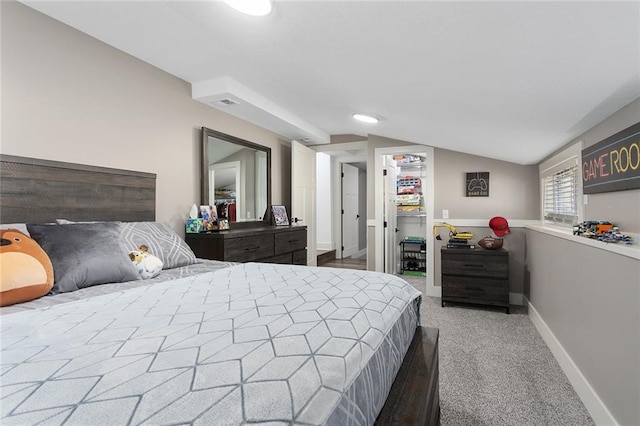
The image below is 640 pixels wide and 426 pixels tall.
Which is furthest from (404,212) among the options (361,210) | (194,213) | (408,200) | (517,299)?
(194,213)

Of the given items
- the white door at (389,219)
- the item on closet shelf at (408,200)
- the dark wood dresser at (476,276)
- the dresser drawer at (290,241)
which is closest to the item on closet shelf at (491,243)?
the dark wood dresser at (476,276)

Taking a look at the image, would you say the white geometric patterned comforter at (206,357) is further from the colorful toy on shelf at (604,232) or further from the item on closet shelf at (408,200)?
the item on closet shelf at (408,200)

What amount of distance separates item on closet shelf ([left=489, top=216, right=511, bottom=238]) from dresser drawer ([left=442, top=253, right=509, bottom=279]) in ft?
1.18

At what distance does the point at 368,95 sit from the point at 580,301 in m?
1.99

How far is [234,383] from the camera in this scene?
59cm

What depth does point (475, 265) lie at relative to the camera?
11.6 feet

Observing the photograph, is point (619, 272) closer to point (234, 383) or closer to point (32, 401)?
point (234, 383)

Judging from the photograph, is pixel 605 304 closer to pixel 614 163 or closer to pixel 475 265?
pixel 614 163

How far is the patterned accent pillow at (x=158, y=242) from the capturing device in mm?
1876

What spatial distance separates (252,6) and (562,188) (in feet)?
9.69

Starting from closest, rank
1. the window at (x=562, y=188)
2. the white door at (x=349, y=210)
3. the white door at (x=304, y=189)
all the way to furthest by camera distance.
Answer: the window at (x=562, y=188) < the white door at (x=304, y=189) < the white door at (x=349, y=210)

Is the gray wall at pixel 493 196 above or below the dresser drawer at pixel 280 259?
above

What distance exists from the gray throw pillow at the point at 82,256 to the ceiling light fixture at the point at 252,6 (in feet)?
4.43

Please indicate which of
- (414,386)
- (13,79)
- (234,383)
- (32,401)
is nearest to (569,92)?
(414,386)
